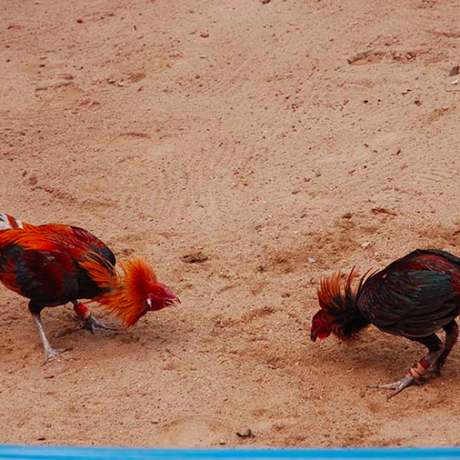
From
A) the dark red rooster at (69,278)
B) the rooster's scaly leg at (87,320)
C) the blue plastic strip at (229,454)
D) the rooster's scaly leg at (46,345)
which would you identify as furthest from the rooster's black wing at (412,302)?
the blue plastic strip at (229,454)

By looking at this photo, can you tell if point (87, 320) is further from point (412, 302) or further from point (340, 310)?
point (412, 302)

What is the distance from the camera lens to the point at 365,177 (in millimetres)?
8727

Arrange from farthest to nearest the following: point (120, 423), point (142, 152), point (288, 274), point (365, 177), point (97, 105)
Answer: point (97, 105), point (142, 152), point (365, 177), point (288, 274), point (120, 423)

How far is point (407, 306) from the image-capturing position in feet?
19.5

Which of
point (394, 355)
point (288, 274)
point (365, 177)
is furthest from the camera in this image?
point (365, 177)

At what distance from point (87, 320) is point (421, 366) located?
2639 millimetres

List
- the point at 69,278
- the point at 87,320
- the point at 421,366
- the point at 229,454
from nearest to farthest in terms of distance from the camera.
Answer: the point at 229,454, the point at 421,366, the point at 69,278, the point at 87,320

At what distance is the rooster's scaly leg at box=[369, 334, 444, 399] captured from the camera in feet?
20.1

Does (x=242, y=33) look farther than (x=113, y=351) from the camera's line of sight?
Yes

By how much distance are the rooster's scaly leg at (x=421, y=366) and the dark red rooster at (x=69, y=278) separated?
5.70 feet

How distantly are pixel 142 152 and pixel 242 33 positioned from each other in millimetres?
2615

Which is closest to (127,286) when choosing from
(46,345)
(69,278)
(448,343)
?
(69,278)

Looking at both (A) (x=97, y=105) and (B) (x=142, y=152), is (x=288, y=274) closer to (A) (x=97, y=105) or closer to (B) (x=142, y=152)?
(B) (x=142, y=152)

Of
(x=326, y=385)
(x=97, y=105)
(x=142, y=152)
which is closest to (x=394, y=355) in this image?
(x=326, y=385)
